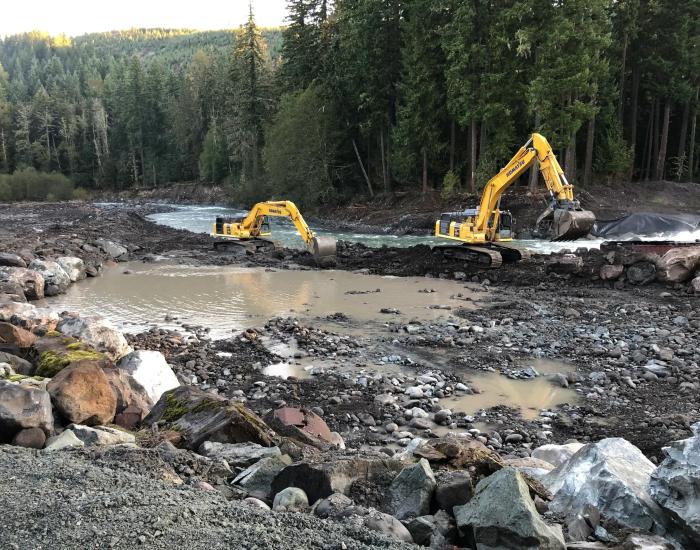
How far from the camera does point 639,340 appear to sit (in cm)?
1071

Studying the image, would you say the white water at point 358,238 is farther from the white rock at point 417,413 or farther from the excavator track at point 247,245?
the white rock at point 417,413

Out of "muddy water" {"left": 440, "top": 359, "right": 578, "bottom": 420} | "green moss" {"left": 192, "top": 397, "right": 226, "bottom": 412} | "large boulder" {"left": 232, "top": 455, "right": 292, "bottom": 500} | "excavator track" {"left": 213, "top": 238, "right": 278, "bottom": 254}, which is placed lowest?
"muddy water" {"left": 440, "top": 359, "right": 578, "bottom": 420}

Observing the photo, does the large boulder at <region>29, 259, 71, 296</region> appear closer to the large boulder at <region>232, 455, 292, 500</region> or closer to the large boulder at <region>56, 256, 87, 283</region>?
the large boulder at <region>56, 256, 87, 283</region>

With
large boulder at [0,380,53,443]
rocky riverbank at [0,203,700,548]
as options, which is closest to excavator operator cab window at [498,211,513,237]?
rocky riverbank at [0,203,700,548]

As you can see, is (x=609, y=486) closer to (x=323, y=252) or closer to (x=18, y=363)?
(x=18, y=363)

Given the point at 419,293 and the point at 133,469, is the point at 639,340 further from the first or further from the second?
the point at 133,469

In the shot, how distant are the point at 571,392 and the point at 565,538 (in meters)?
5.53

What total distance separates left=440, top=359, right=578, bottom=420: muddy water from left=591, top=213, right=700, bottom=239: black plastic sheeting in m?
19.1

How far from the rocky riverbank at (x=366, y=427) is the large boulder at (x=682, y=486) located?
0.01 meters

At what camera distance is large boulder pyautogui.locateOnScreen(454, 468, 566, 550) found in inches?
126

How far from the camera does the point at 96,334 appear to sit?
30.4 feet

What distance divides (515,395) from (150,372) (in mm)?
5450

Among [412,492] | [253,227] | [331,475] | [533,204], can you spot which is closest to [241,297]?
[253,227]

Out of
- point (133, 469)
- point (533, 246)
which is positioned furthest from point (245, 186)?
point (133, 469)
